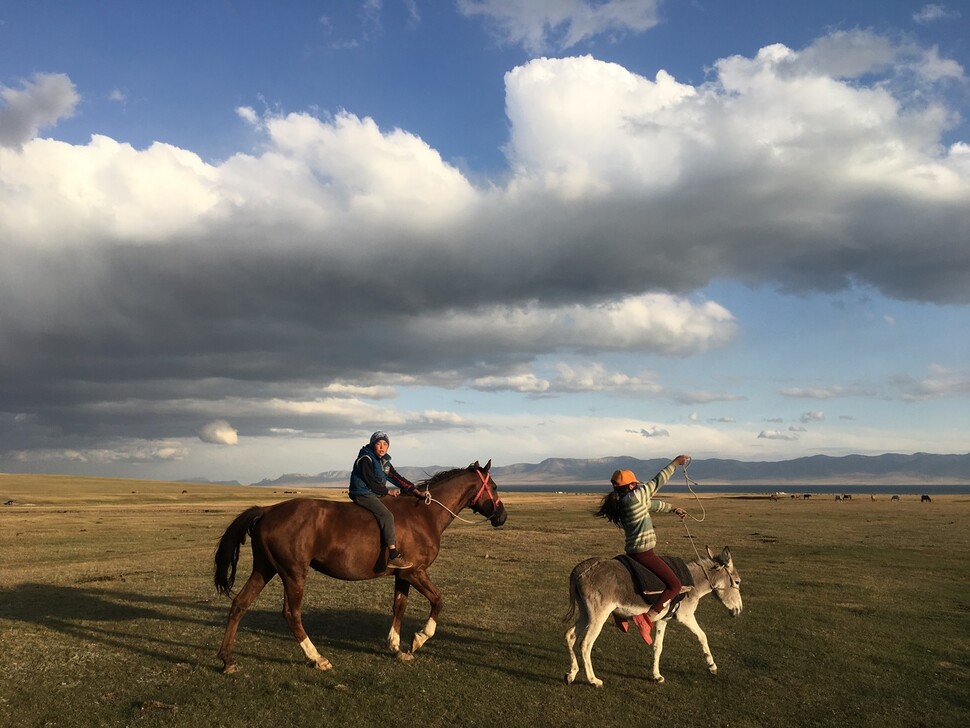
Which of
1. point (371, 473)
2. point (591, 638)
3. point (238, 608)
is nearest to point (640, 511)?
point (591, 638)

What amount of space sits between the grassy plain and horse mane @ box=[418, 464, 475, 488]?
290cm

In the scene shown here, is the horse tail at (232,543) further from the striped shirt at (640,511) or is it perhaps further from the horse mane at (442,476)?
the striped shirt at (640,511)

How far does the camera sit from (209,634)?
1233cm

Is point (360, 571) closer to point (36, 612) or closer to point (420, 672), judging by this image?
point (420, 672)

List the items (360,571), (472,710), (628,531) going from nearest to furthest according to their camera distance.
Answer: (472,710)
(628,531)
(360,571)

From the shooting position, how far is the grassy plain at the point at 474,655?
28.6ft

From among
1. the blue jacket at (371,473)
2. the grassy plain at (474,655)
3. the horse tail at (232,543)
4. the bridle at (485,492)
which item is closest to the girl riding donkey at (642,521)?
the grassy plain at (474,655)

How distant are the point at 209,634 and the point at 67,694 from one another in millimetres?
3288

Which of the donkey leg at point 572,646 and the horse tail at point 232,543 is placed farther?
the horse tail at point 232,543

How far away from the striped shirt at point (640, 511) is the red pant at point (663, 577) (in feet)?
0.50

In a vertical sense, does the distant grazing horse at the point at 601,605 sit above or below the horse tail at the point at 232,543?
below

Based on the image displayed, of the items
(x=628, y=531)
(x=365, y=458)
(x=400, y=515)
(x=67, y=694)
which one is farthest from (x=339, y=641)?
(x=628, y=531)

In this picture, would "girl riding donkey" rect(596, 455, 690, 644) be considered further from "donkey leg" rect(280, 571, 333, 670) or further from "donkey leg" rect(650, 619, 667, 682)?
"donkey leg" rect(280, 571, 333, 670)

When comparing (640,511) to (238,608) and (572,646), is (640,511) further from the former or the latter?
(238,608)
